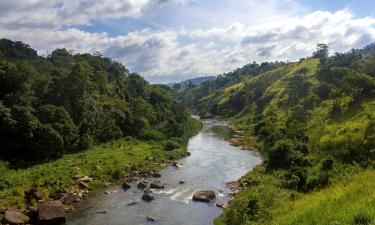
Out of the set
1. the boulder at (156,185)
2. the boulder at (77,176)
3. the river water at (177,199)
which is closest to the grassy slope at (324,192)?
the river water at (177,199)

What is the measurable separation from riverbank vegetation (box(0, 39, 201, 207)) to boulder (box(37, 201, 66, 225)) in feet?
14.6

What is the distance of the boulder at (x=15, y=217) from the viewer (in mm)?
40284

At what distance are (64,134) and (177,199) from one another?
25.6 m

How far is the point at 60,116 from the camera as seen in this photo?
68188mm

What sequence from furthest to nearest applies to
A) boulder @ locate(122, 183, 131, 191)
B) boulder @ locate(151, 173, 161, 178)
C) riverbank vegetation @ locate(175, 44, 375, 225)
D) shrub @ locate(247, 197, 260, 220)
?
boulder @ locate(151, 173, 161, 178), boulder @ locate(122, 183, 131, 191), shrub @ locate(247, 197, 260, 220), riverbank vegetation @ locate(175, 44, 375, 225)

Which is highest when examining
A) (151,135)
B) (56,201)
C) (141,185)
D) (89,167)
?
(151,135)

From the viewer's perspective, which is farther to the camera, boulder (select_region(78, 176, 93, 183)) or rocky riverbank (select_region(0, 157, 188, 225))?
boulder (select_region(78, 176, 93, 183))

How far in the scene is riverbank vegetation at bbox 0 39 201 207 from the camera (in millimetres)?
56344

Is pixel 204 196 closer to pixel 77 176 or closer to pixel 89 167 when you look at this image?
pixel 77 176

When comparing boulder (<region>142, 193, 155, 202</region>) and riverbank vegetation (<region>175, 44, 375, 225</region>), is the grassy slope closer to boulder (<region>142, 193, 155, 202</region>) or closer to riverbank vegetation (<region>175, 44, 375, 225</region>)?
riverbank vegetation (<region>175, 44, 375, 225</region>)

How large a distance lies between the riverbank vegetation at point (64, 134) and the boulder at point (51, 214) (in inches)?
175

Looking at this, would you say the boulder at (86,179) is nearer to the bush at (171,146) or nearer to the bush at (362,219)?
the bush at (171,146)

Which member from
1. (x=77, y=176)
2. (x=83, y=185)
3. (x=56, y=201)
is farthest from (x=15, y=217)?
(x=77, y=176)

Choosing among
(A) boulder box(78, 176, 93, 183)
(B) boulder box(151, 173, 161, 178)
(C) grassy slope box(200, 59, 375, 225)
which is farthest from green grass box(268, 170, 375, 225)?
(B) boulder box(151, 173, 161, 178)
